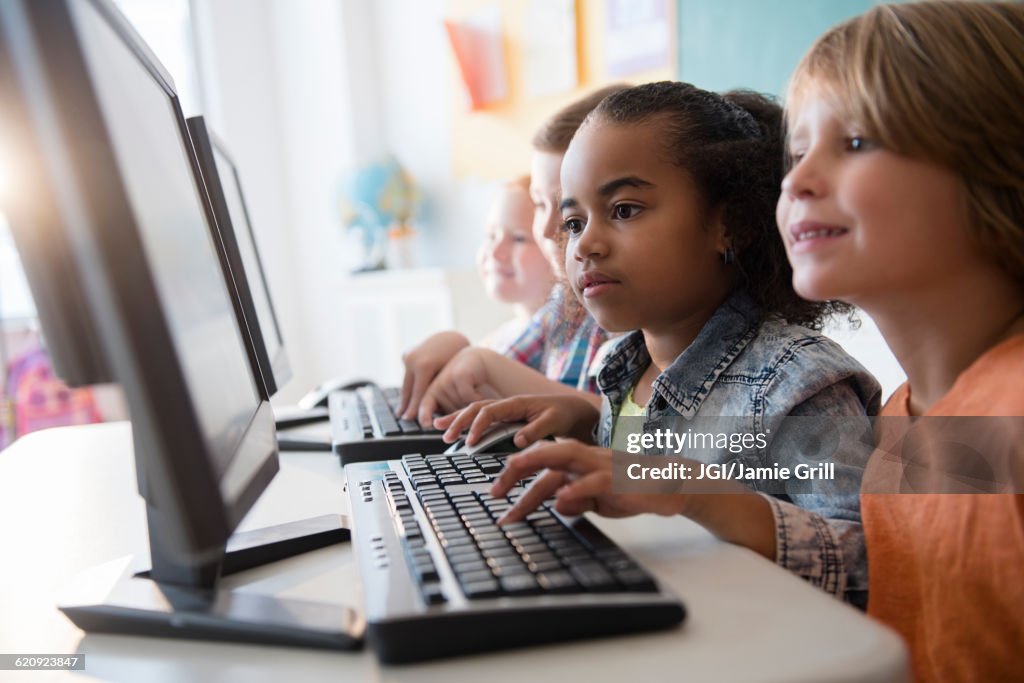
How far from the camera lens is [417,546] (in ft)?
1.63

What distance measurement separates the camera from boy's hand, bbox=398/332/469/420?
1138 millimetres

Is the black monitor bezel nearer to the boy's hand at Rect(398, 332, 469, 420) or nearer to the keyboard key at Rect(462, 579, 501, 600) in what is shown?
the keyboard key at Rect(462, 579, 501, 600)

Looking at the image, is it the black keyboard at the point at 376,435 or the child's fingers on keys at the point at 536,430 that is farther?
the black keyboard at the point at 376,435

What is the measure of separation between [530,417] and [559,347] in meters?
0.56

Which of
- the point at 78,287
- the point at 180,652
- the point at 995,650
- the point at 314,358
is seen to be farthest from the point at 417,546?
the point at 314,358

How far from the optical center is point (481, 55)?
280 cm

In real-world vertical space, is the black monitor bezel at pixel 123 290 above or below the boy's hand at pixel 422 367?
above

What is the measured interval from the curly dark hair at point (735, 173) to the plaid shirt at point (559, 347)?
→ 0.36m

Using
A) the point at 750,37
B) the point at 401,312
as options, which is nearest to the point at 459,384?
the point at 750,37

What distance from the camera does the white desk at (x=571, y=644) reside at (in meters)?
0.38

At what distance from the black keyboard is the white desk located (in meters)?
0.18

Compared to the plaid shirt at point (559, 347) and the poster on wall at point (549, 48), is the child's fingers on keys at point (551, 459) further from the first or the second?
the poster on wall at point (549, 48)

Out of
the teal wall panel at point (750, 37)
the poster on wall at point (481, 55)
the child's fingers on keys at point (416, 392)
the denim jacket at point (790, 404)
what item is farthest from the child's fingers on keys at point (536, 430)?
the poster on wall at point (481, 55)

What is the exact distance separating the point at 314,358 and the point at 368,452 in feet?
10.4
